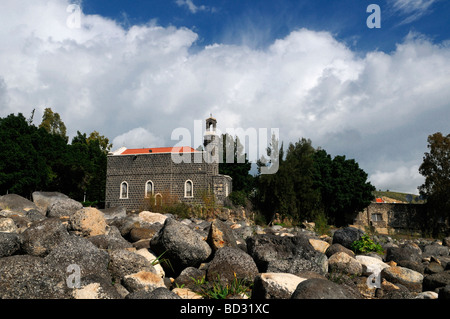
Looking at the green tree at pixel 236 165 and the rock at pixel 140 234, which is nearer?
the rock at pixel 140 234

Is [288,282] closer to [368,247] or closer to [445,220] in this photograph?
[368,247]

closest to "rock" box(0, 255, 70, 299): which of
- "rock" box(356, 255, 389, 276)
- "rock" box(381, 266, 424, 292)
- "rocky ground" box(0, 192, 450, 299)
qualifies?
"rocky ground" box(0, 192, 450, 299)

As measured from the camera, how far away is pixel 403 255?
31.0 ft

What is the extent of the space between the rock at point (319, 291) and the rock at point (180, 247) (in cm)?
316

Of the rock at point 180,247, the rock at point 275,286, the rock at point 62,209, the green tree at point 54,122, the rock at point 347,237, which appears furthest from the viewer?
the green tree at point 54,122

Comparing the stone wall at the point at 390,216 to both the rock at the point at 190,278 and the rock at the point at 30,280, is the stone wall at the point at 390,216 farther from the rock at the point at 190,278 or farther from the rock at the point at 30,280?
the rock at the point at 30,280

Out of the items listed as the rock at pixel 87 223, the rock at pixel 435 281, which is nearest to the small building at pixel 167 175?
the rock at pixel 87 223

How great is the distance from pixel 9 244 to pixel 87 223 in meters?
2.01

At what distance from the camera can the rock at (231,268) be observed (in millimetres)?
6113

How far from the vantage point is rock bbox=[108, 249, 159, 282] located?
6.01 meters

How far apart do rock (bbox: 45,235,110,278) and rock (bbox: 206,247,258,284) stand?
5.73ft

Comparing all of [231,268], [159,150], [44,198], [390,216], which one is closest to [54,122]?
[159,150]

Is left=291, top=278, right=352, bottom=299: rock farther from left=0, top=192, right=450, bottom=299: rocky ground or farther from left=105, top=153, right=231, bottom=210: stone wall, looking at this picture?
left=105, top=153, right=231, bottom=210: stone wall
